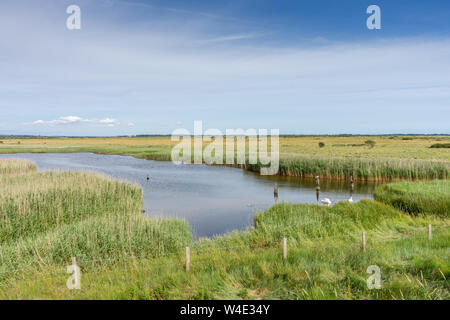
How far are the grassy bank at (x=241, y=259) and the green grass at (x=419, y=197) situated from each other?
299 cm

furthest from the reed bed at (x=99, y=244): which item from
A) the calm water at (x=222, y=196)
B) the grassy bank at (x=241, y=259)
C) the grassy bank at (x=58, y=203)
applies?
the calm water at (x=222, y=196)

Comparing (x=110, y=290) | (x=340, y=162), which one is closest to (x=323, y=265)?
(x=110, y=290)

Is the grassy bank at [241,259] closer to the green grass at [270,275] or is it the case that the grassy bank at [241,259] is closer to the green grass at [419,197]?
the green grass at [270,275]

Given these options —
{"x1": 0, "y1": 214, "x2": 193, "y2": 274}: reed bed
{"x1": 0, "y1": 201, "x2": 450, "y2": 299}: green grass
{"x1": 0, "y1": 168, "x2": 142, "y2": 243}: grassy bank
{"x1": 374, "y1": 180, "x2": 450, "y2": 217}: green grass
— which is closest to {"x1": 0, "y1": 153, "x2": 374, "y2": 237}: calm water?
{"x1": 0, "y1": 168, "x2": 142, "y2": 243}: grassy bank

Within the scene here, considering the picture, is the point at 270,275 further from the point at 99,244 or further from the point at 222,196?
the point at 222,196

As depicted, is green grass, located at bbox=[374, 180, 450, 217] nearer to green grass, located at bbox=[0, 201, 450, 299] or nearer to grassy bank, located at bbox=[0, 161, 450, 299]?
grassy bank, located at bbox=[0, 161, 450, 299]

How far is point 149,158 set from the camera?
2857 inches

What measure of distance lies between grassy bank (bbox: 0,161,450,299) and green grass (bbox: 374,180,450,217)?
118 inches

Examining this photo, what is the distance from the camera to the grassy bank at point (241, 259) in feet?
28.3

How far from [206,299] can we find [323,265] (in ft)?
12.3

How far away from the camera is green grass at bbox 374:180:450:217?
2055 cm
